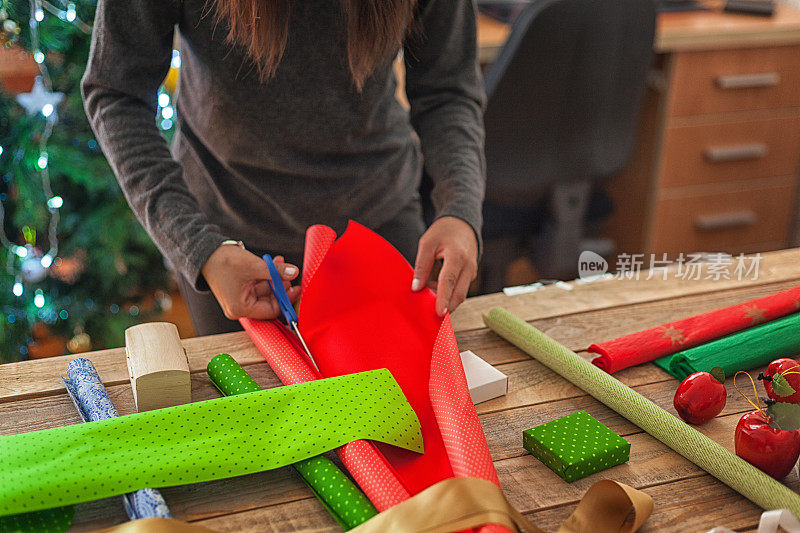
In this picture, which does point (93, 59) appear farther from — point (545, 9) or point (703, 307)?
point (545, 9)

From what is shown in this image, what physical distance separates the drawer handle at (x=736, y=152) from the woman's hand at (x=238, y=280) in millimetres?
2082

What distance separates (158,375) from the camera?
0.82 metres

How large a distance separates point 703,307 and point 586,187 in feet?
3.44

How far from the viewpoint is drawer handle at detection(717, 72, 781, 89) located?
2.57 metres

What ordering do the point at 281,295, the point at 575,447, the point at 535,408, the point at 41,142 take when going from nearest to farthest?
the point at 575,447
the point at 535,408
the point at 281,295
the point at 41,142

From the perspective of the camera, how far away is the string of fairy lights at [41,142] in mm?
1749

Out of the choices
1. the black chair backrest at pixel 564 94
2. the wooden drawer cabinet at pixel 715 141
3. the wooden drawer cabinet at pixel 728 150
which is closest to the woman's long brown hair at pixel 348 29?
the black chair backrest at pixel 564 94

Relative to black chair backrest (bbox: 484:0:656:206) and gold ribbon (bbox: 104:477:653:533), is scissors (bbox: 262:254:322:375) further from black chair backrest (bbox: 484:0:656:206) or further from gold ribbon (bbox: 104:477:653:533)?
black chair backrest (bbox: 484:0:656:206)

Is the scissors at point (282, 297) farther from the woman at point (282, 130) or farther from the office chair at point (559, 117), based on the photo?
the office chair at point (559, 117)

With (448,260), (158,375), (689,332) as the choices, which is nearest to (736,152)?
(689,332)

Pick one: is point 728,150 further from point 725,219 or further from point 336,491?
point 336,491

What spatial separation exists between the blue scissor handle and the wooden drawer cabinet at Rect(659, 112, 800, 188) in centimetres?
A: 197

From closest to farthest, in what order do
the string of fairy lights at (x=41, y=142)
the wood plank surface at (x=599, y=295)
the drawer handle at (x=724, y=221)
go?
the wood plank surface at (x=599, y=295), the string of fairy lights at (x=41, y=142), the drawer handle at (x=724, y=221)

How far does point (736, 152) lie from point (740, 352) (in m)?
1.97
